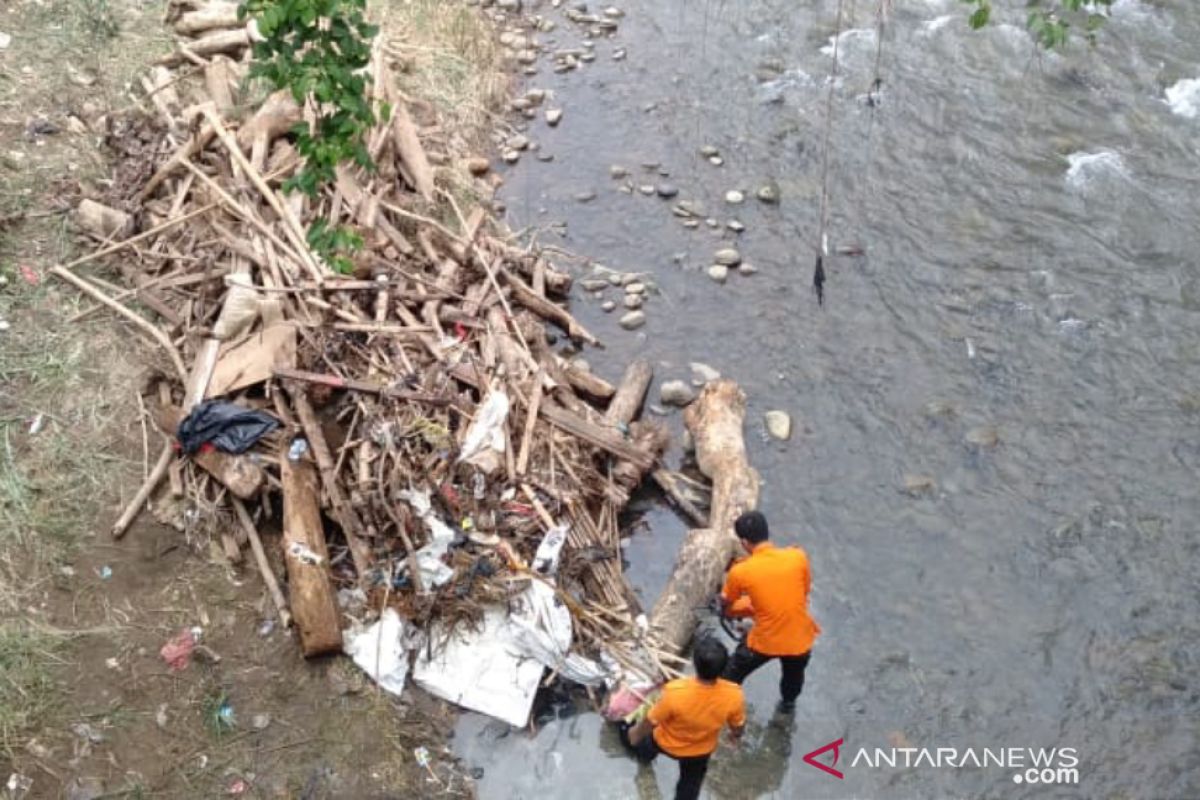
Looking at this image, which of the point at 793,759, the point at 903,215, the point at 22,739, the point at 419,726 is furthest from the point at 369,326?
the point at 903,215

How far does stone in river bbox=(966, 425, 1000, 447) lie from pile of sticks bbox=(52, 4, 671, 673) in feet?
8.92

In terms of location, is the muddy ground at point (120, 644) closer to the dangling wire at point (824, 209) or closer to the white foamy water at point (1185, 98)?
the dangling wire at point (824, 209)

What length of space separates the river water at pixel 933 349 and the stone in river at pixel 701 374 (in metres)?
0.12

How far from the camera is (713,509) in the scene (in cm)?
816

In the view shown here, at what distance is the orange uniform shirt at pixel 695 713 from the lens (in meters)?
5.77

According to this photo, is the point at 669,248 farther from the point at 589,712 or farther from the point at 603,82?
the point at 589,712

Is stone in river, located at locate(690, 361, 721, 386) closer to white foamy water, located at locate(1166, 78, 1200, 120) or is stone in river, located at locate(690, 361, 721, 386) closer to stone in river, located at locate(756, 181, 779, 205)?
stone in river, located at locate(756, 181, 779, 205)

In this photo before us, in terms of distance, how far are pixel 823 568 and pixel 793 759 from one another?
62.3 inches

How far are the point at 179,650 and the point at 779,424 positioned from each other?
5.06m

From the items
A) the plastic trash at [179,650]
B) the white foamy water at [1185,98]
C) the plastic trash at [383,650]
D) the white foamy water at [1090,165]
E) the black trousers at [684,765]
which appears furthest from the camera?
the white foamy water at [1185,98]

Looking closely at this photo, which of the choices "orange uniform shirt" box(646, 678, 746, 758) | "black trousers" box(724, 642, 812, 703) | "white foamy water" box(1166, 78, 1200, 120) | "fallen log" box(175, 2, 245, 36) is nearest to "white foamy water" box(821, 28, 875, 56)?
"white foamy water" box(1166, 78, 1200, 120)

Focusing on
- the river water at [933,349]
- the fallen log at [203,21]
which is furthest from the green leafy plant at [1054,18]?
the fallen log at [203,21]

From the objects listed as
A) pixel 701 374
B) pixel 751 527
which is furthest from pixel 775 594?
pixel 701 374

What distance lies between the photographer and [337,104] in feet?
19.5
